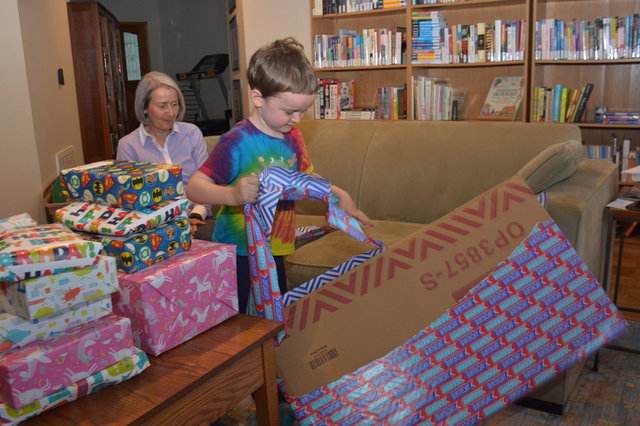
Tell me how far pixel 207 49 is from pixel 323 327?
901 cm

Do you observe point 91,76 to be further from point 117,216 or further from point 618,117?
point 117,216

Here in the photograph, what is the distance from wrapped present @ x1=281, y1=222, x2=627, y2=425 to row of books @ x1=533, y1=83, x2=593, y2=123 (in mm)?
2820

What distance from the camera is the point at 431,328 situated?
3.75ft

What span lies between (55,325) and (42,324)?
2 cm

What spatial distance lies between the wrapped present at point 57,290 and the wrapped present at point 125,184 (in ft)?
0.51

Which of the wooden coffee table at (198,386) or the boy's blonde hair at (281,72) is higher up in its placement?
the boy's blonde hair at (281,72)

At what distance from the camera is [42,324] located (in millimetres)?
860

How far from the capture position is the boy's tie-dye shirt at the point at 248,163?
1.42 meters

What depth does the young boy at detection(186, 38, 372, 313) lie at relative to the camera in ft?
4.32

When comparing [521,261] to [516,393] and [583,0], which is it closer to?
[516,393]

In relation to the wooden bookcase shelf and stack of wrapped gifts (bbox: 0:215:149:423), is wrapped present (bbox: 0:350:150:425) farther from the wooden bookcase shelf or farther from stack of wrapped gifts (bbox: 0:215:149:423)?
the wooden bookcase shelf

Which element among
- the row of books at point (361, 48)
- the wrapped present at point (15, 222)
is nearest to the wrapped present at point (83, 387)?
the wrapped present at point (15, 222)

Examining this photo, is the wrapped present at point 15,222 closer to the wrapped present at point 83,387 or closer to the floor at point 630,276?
the wrapped present at point 83,387

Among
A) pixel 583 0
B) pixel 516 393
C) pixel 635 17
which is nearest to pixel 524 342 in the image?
pixel 516 393
